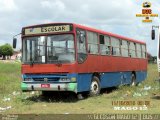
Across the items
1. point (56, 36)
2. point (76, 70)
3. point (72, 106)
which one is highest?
point (56, 36)

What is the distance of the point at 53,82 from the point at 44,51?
1.26 m

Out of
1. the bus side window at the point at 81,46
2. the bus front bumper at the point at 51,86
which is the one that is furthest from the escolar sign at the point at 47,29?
the bus front bumper at the point at 51,86

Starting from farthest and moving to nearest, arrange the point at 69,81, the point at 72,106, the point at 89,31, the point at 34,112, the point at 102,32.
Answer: the point at 102,32
the point at 89,31
the point at 69,81
the point at 72,106
the point at 34,112

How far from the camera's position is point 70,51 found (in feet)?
55.6

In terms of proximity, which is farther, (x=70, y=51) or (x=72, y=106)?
(x=70, y=51)

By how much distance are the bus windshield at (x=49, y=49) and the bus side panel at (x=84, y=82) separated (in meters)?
0.93

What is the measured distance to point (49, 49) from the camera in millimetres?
17188

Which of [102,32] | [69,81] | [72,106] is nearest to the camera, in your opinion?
[72,106]

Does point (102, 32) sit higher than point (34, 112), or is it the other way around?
point (102, 32)

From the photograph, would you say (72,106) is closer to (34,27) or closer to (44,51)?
(44,51)

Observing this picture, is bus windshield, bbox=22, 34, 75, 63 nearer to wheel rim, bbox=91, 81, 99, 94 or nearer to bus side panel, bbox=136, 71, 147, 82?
wheel rim, bbox=91, 81, 99, 94

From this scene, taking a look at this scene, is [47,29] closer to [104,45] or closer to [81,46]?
[81,46]

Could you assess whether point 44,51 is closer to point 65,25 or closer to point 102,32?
point 65,25

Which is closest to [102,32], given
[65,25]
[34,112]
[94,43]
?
[94,43]
